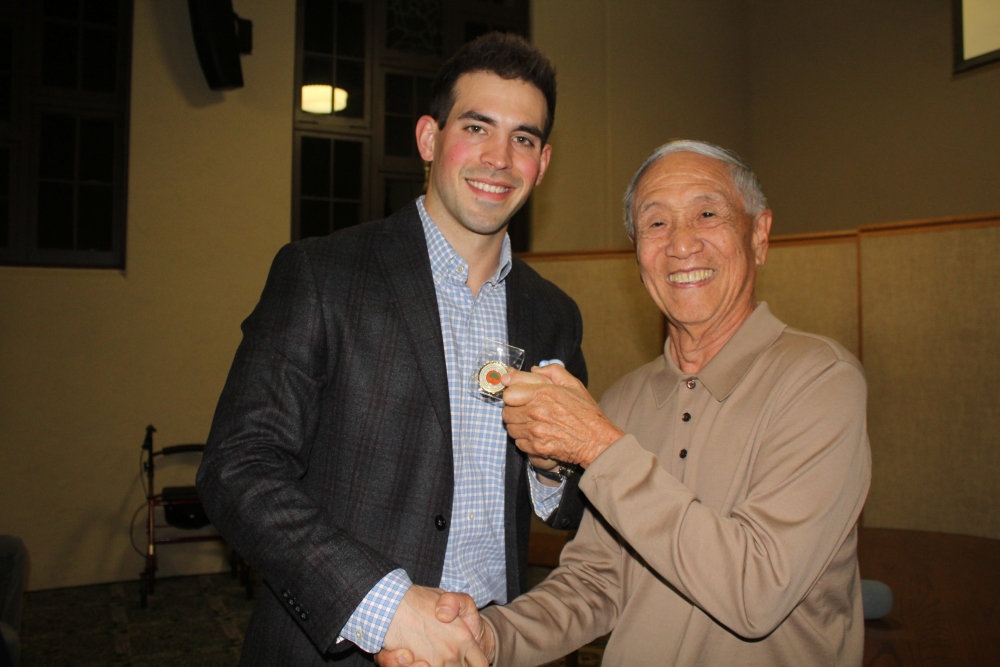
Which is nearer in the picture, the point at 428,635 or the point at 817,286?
the point at 428,635

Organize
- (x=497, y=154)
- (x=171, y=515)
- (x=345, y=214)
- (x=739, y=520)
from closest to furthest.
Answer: (x=739, y=520), (x=497, y=154), (x=171, y=515), (x=345, y=214)

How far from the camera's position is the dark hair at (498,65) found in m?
1.87

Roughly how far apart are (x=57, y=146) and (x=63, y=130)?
15cm

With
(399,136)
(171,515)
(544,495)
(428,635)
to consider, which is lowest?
(171,515)

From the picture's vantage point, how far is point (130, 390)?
6176 millimetres

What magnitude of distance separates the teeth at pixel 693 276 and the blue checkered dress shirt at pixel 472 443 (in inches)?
19.6

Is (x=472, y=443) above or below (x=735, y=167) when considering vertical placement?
below

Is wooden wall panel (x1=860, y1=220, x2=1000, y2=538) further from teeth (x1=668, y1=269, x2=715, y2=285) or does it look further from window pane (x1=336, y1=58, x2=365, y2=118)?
window pane (x1=336, y1=58, x2=365, y2=118)

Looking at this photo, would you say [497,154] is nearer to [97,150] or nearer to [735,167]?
[735,167]

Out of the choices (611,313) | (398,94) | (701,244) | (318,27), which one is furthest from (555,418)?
(318,27)

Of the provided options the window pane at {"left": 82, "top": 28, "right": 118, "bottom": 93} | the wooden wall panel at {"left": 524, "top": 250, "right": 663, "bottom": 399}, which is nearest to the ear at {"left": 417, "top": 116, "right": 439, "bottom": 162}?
the wooden wall panel at {"left": 524, "top": 250, "right": 663, "bottom": 399}

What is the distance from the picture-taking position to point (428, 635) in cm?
141

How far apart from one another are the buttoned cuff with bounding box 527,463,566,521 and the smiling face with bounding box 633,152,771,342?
0.54 metres

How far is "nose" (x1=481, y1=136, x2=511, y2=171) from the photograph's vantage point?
1.84m
